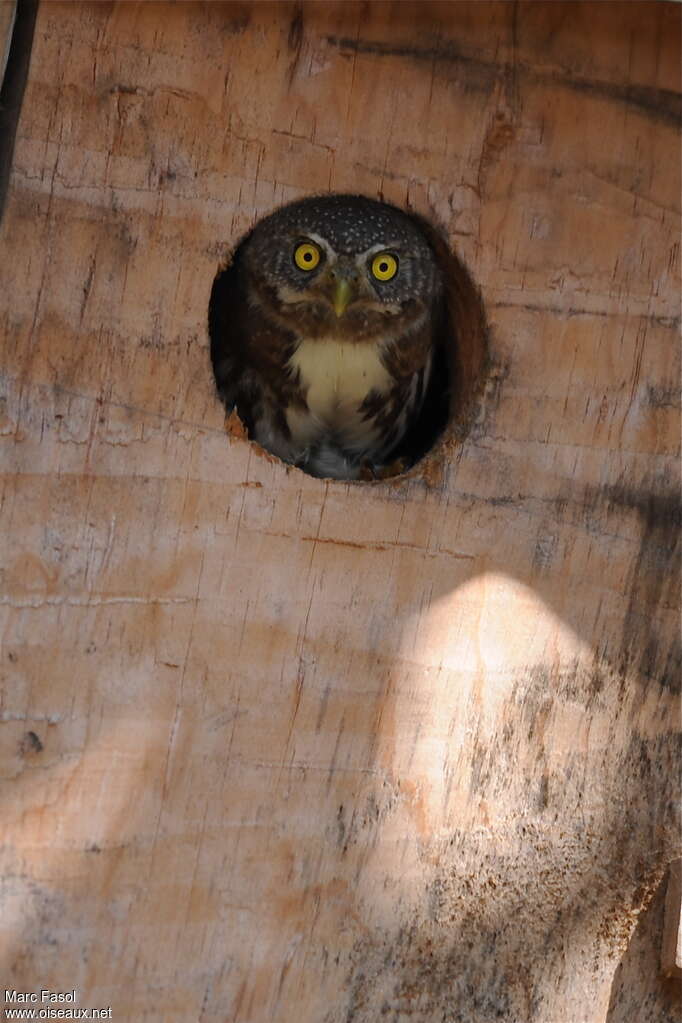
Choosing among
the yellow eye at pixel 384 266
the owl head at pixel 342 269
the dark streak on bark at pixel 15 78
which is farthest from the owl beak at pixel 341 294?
the dark streak on bark at pixel 15 78

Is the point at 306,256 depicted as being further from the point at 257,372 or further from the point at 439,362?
the point at 439,362

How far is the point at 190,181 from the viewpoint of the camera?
285 centimetres

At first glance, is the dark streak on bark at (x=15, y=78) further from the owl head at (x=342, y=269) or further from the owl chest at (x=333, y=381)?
the owl chest at (x=333, y=381)

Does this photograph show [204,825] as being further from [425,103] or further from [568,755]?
[425,103]

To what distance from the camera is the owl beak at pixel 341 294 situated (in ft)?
11.1

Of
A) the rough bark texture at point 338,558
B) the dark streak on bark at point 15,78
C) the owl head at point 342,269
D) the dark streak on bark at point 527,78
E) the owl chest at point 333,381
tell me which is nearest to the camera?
the rough bark texture at point 338,558

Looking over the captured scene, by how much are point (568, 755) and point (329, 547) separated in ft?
2.35

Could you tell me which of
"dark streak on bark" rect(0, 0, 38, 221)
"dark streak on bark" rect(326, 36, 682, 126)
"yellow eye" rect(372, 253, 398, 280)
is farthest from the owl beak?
"dark streak on bark" rect(0, 0, 38, 221)

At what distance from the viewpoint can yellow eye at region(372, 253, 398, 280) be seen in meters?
3.43

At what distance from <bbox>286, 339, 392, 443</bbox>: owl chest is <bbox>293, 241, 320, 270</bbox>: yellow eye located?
0.22 m

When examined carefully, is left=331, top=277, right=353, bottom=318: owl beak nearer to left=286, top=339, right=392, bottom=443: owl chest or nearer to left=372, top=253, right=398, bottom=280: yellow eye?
left=372, top=253, right=398, bottom=280: yellow eye

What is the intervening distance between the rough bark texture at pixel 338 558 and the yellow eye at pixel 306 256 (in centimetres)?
49

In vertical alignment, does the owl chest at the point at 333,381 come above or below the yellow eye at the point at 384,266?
below

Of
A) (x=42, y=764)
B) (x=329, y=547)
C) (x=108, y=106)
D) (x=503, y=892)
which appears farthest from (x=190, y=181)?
(x=503, y=892)
